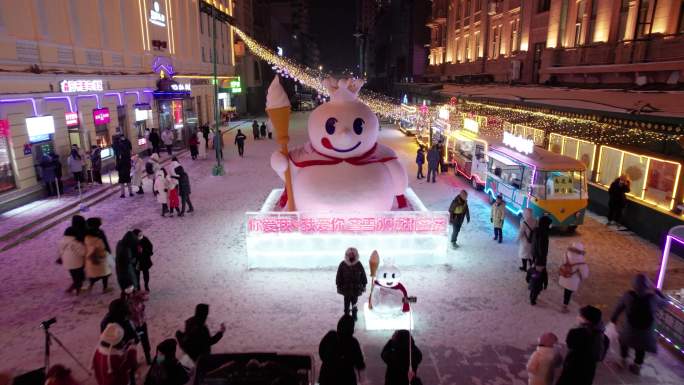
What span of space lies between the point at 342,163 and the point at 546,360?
5.24 meters

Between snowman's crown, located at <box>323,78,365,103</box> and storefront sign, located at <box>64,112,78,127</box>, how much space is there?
10984 millimetres

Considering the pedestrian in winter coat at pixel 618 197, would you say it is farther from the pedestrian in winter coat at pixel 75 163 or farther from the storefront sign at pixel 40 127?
the storefront sign at pixel 40 127

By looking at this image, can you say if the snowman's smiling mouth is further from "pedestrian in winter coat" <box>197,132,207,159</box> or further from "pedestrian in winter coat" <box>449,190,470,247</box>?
"pedestrian in winter coat" <box>197,132,207,159</box>

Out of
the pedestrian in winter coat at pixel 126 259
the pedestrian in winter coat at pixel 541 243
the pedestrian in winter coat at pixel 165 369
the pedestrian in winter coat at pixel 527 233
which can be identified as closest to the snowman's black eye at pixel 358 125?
the pedestrian in winter coat at pixel 527 233

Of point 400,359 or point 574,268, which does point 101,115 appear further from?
point 574,268

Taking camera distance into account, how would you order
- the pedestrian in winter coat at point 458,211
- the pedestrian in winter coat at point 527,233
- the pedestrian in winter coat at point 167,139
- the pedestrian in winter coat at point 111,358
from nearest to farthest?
1. the pedestrian in winter coat at point 111,358
2. the pedestrian in winter coat at point 527,233
3. the pedestrian in winter coat at point 458,211
4. the pedestrian in winter coat at point 167,139

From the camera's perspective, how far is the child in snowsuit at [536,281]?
707 centimetres

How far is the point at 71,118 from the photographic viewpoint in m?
15.4

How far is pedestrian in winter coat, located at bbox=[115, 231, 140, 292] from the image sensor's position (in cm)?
677

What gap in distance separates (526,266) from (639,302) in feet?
10.7

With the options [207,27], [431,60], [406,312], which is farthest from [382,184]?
[431,60]

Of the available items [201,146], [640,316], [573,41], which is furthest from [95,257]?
[573,41]

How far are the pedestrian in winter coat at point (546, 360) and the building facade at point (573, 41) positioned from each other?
10.1 m

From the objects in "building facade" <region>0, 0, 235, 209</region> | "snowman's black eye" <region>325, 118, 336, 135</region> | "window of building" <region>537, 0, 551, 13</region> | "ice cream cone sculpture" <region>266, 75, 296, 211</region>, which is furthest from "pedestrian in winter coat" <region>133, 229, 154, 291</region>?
"window of building" <region>537, 0, 551, 13</region>
